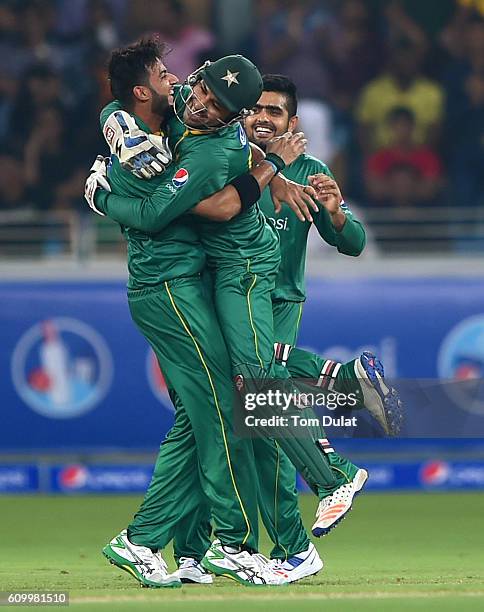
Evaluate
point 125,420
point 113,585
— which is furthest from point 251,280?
point 125,420

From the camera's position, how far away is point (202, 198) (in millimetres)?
6234

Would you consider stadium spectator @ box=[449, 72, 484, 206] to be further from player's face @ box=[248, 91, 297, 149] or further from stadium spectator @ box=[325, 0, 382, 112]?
player's face @ box=[248, 91, 297, 149]

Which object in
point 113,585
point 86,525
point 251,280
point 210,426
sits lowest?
point 86,525

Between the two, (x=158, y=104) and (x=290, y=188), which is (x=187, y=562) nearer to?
(x=290, y=188)

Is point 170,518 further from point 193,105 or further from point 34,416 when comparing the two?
point 34,416

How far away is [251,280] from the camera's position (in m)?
6.43

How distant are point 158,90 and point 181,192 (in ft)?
1.55

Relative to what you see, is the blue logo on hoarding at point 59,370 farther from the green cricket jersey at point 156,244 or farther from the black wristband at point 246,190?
the black wristband at point 246,190

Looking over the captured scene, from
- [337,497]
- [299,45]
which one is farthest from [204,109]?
[299,45]

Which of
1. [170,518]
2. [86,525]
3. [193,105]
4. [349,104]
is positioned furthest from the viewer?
[349,104]

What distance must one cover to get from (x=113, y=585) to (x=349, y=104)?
23.1 ft

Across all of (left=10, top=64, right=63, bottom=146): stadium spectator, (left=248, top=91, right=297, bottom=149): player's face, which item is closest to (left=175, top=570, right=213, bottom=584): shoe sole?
(left=248, top=91, right=297, bottom=149): player's face

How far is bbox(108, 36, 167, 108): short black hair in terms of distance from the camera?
6336mm

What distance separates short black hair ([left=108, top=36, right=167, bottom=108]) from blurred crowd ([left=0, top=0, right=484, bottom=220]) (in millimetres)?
5743
